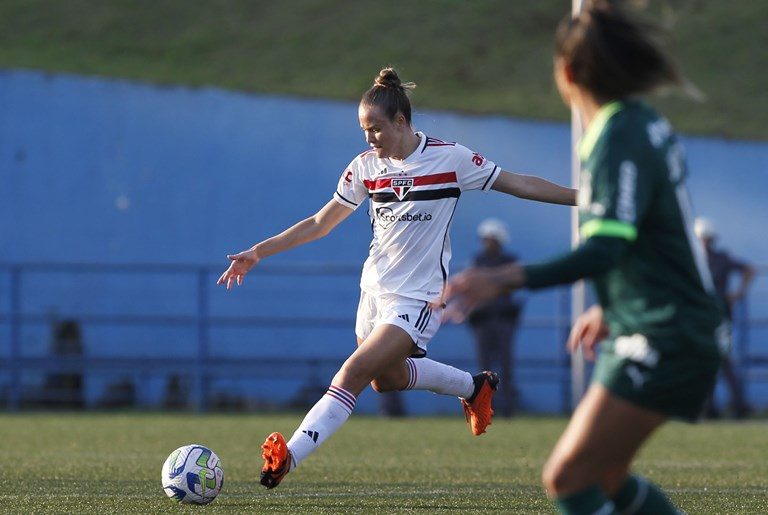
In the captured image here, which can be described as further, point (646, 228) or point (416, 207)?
point (416, 207)

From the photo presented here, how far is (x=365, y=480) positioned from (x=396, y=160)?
2.00m

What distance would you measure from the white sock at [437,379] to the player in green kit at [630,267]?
3636 millimetres

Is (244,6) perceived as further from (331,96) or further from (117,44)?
(331,96)

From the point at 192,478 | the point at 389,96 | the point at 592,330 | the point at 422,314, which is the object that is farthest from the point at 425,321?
the point at 592,330

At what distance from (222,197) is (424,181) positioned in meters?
14.1

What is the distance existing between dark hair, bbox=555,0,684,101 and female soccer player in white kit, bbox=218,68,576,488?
2765 mm

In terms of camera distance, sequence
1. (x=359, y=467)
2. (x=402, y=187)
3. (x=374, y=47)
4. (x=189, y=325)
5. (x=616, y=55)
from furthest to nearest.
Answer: (x=374, y=47)
(x=189, y=325)
(x=359, y=467)
(x=402, y=187)
(x=616, y=55)

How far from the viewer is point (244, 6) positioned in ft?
94.9

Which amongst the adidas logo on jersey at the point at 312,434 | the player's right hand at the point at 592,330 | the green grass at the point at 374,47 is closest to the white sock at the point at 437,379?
the adidas logo on jersey at the point at 312,434

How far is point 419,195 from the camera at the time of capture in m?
7.31

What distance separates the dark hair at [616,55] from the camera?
406 cm

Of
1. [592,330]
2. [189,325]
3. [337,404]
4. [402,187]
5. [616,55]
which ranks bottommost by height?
[189,325]

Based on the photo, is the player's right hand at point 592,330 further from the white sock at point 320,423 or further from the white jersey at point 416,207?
the white jersey at point 416,207

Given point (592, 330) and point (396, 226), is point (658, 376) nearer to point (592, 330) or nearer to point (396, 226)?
point (592, 330)
